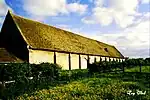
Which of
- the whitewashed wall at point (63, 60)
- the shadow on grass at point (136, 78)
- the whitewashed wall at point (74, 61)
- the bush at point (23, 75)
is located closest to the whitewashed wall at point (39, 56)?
the whitewashed wall at point (63, 60)

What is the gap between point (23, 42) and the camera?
113ft

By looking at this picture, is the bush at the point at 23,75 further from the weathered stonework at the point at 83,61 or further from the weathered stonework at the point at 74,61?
the weathered stonework at the point at 83,61

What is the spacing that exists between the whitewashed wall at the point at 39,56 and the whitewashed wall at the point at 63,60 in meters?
1.78

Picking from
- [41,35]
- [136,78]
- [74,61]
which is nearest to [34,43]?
[41,35]

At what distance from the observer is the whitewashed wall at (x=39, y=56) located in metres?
34.4

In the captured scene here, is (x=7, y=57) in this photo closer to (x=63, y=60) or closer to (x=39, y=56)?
(x=39, y=56)

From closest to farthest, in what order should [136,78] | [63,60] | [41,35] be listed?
[136,78], [41,35], [63,60]

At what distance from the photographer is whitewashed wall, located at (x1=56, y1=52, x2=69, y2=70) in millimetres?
41059

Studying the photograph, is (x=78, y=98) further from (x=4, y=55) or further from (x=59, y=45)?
(x=59, y=45)

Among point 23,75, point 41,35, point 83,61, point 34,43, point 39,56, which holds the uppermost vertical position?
point 41,35

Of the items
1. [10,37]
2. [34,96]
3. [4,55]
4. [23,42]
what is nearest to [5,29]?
[10,37]

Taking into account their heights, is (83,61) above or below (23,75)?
above

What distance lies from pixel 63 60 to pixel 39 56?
7.09 metres

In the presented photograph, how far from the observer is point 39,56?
36156 millimetres
